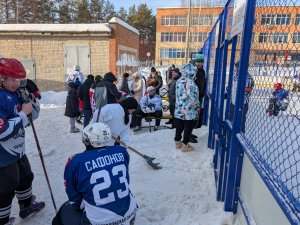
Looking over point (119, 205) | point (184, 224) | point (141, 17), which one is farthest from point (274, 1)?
point (141, 17)

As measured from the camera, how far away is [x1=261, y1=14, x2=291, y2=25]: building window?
5.80 ft

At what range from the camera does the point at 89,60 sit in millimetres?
13945

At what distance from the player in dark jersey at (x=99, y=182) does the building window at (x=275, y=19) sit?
5.10 feet

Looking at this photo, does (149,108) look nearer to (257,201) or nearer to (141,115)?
(141,115)

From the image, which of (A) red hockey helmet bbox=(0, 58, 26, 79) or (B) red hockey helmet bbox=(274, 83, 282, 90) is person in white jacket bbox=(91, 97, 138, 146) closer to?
(A) red hockey helmet bbox=(0, 58, 26, 79)

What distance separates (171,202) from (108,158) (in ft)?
5.83

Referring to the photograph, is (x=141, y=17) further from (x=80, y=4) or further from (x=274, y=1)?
(x=274, y=1)

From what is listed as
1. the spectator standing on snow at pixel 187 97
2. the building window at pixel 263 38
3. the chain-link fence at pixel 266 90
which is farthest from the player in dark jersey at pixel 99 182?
the spectator standing on snow at pixel 187 97

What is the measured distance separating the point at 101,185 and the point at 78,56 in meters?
12.7

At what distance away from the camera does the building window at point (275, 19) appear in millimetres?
1767

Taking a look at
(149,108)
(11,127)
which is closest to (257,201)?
(11,127)

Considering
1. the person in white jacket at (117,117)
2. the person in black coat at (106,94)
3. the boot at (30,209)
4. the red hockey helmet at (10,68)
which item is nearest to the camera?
the red hockey helmet at (10,68)

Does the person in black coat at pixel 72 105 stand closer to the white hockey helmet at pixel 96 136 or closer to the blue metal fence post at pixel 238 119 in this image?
the white hockey helmet at pixel 96 136

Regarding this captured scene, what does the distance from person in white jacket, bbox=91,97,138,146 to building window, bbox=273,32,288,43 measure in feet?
8.82
